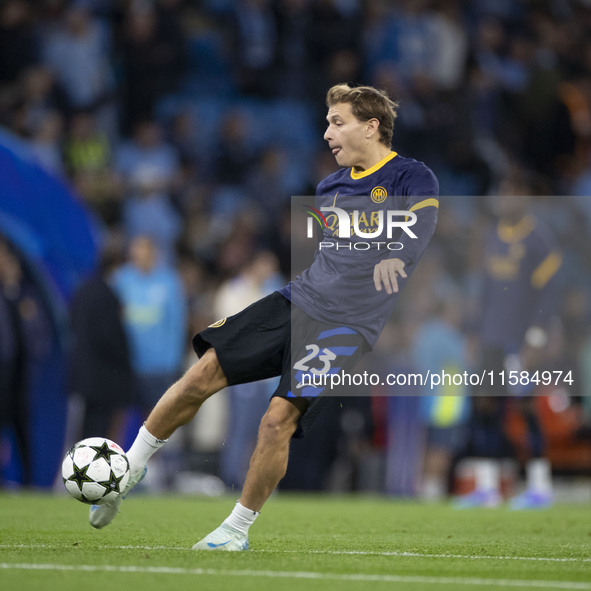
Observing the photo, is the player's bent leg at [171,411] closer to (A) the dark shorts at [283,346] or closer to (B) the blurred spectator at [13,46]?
(A) the dark shorts at [283,346]

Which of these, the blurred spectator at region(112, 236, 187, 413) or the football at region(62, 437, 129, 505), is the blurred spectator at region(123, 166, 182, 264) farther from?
the football at region(62, 437, 129, 505)

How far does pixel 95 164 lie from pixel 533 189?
5559mm

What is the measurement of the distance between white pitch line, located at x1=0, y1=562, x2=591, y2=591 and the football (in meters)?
0.88

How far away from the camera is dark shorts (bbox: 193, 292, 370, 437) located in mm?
5906

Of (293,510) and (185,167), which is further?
(185,167)

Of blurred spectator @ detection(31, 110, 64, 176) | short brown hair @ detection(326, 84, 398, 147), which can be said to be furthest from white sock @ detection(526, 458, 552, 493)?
blurred spectator @ detection(31, 110, 64, 176)

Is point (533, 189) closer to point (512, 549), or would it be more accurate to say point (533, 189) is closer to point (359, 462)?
point (359, 462)

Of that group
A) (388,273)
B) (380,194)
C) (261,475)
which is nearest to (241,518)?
(261,475)

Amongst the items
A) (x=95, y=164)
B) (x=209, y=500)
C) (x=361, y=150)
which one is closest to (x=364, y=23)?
(x=95, y=164)

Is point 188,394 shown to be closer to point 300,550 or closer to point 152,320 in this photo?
point 300,550

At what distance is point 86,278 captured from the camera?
12.2 metres

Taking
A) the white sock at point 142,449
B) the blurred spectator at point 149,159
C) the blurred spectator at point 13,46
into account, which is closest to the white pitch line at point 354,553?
the white sock at point 142,449

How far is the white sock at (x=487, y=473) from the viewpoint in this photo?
36.4 feet

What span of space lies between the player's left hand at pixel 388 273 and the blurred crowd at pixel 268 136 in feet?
21.2
